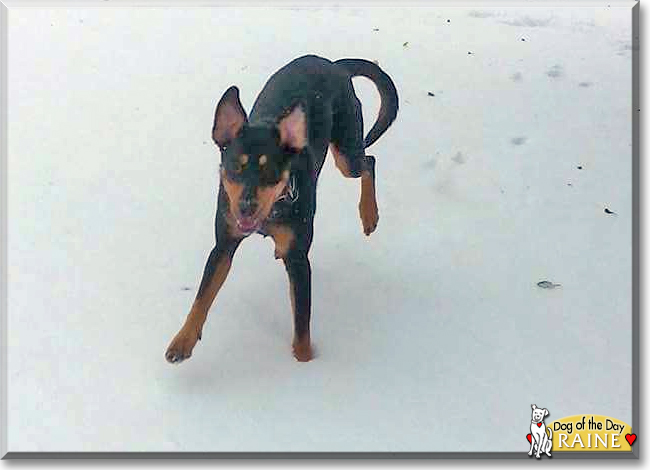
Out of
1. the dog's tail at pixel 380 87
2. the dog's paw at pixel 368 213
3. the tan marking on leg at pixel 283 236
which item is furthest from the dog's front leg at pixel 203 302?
the dog's tail at pixel 380 87

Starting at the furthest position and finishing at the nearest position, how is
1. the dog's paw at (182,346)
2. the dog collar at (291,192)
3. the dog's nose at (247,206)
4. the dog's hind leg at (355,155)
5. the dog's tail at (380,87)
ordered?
the dog's tail at (380,87)
the dog's hind leg at (355,155)
the dog's paw at (182,346)
the dog collar at (291,192)
the dog's nose at (247,206)

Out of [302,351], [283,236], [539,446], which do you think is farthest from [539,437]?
[283,236]

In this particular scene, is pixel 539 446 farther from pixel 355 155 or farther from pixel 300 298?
pixel 355 155

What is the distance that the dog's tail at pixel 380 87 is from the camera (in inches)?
91.4

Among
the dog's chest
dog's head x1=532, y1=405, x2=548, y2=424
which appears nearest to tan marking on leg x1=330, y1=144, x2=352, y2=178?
the dog's chest

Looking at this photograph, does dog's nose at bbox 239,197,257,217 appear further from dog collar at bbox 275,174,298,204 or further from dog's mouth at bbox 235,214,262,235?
dog collar at bbox 275,174,298,204

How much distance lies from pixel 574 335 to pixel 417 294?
45cm

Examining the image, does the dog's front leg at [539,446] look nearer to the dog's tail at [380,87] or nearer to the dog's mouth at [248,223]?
the dog's mouth at [248,223]

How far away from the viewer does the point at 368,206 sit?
2375 mm

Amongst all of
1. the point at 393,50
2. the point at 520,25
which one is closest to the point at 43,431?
the point at 393,50

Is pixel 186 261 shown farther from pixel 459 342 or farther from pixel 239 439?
pixel 459 342

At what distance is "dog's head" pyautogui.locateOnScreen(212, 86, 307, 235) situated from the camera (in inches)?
61.4

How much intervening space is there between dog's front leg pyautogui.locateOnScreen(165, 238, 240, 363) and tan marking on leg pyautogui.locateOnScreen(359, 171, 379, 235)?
0.66m

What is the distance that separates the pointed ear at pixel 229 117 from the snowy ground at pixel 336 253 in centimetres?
60
